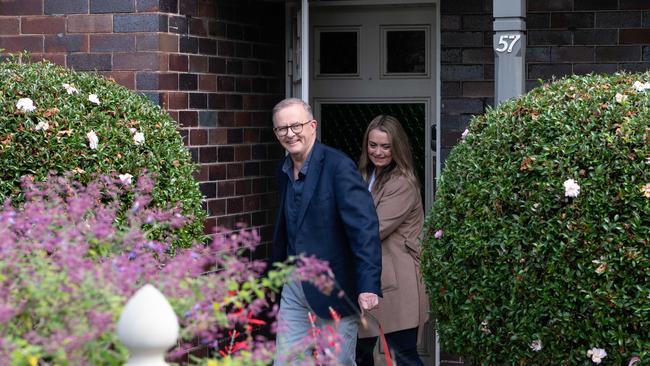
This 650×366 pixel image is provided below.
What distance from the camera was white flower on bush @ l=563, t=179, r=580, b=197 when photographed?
5.16m

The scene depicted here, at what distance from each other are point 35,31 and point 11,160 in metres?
2.20

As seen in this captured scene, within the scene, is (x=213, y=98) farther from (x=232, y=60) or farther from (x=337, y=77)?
(x=337, y=77)

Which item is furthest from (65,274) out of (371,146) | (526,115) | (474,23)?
(474,23)

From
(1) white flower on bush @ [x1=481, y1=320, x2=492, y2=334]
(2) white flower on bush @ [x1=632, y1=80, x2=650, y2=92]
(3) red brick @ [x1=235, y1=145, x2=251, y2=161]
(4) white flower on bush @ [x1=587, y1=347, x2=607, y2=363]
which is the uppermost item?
(2) white flower on bush @ [x1=632, y1=80, x2=650, y2=92]

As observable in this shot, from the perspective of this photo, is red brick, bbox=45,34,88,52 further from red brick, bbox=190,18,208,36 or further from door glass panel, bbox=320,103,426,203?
door glass panel, bbox=320,103,426,203

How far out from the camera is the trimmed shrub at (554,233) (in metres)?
5.11

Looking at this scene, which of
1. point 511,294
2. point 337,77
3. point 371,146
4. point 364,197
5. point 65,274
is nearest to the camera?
point 65,274

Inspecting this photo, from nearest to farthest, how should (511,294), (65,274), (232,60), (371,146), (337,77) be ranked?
(65,274)
(511,294)
(371,146)
(232,60)
(337,77)

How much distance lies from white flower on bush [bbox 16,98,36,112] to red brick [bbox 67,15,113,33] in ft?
5.57

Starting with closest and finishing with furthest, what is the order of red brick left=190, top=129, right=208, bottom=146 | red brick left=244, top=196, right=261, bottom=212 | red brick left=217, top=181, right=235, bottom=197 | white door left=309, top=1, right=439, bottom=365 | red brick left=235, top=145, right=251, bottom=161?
red brick left=190, top=129, right=208, bottom=146 → red brick left=217, top=181, right=235, bottom=197 → red brick left=235, top=145, right=251, bottom=161 → red brick left=244, top=196, right=261, bottom=212 → white door left=309, top=1, right=439, bottom=365

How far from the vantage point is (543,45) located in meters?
8.20

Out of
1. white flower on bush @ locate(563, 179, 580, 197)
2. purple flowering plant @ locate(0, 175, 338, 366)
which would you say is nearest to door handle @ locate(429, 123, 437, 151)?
white flower on bush @ locate(563, 179, 580, 197)

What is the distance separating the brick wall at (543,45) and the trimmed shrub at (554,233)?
2466 millimetres

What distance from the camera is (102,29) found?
744 centimetres
